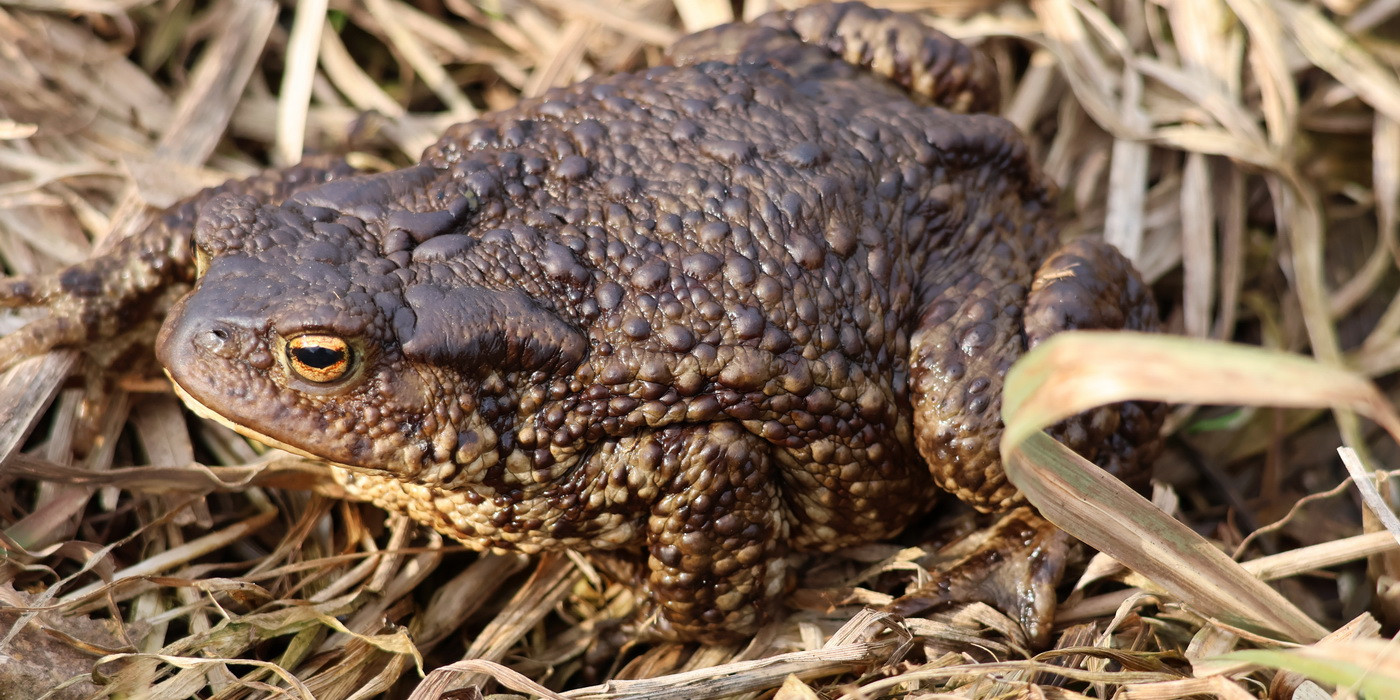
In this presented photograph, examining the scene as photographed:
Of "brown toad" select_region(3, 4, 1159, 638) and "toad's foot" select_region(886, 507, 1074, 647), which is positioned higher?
"brown toad" select_region(3, 4, 1159, 638)

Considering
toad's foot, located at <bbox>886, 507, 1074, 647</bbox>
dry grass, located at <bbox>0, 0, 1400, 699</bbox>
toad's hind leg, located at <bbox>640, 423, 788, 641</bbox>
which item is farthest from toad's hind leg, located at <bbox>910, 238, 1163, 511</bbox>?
toad's hind leg, located at <bbox>640, 423, 788, 641</bbox>

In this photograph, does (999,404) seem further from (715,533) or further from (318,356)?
(318,356)

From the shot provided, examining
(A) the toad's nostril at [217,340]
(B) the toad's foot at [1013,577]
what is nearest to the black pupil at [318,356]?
(A) the toad's nostril at [217,340]

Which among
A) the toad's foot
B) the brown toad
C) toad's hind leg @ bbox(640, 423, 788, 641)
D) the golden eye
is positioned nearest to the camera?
the golden eye

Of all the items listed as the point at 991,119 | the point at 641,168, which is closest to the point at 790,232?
the point at 641,168

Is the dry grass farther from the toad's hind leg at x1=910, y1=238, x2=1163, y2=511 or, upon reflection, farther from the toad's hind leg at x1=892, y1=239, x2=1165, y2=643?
the toad's hind leg at x1=910, y1=238, x2=1163, y2=511

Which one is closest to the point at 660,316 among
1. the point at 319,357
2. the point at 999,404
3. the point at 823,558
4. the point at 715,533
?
the point at 715,533
